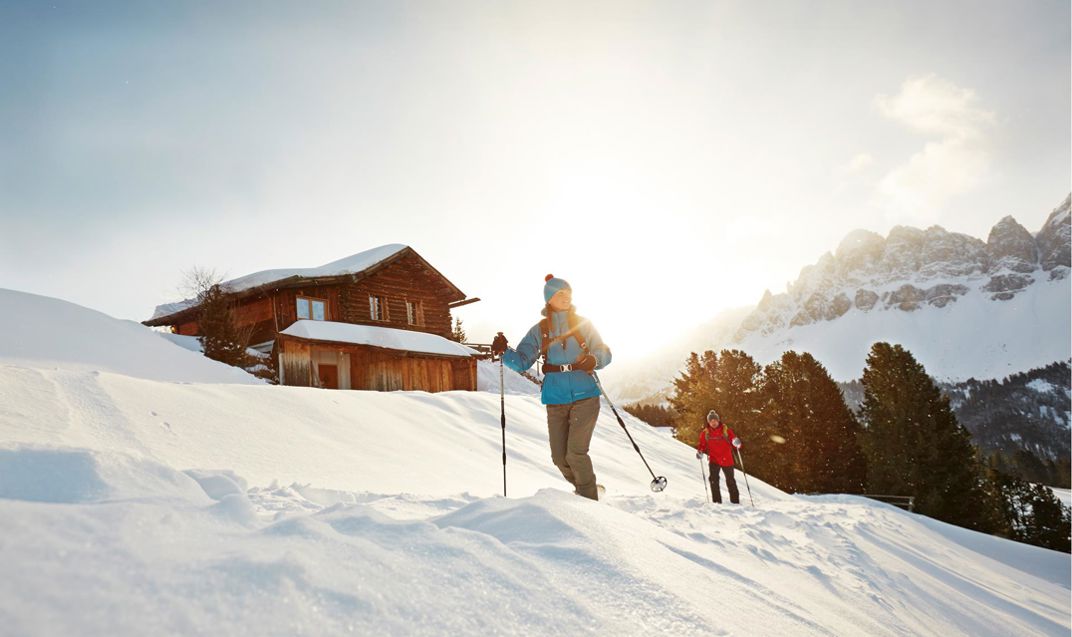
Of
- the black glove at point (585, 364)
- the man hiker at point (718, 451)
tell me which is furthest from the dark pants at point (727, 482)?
the black glove at point (585, 364)

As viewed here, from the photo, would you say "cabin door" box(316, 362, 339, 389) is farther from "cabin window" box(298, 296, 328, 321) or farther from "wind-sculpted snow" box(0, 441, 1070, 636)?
"wind-sculpted snow" box(0, 441, 1070, 636)

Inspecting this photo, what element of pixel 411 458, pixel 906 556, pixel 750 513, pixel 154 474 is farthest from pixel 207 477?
pixel 906 556

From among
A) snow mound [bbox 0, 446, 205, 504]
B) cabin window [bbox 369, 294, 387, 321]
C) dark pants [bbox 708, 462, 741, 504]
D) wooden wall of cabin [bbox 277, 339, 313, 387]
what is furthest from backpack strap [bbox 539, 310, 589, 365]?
cabin window [bbox 369, 294, 387, 321]

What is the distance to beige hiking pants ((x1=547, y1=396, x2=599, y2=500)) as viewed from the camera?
5121 millimetres

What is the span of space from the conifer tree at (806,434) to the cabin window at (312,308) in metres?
22.7

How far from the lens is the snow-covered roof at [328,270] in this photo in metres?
22.4

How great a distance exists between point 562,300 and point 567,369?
70cm

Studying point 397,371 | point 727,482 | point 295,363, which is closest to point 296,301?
point 295,363

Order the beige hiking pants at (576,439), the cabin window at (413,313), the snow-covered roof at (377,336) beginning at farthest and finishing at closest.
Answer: the cabin window at (413,313) → the snow-covered roof at (377,336) → the beige hiking pants at (576,439)

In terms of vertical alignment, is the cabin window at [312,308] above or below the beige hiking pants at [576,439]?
above

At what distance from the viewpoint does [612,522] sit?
112 inches

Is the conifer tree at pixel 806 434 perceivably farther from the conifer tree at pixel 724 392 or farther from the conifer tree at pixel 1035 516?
the conifer tree at pixel 1035 516

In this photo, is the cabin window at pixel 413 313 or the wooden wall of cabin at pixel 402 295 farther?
the cabin window at pixel 413 313

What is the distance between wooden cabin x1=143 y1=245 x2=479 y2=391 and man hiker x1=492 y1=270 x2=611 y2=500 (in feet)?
53.1
